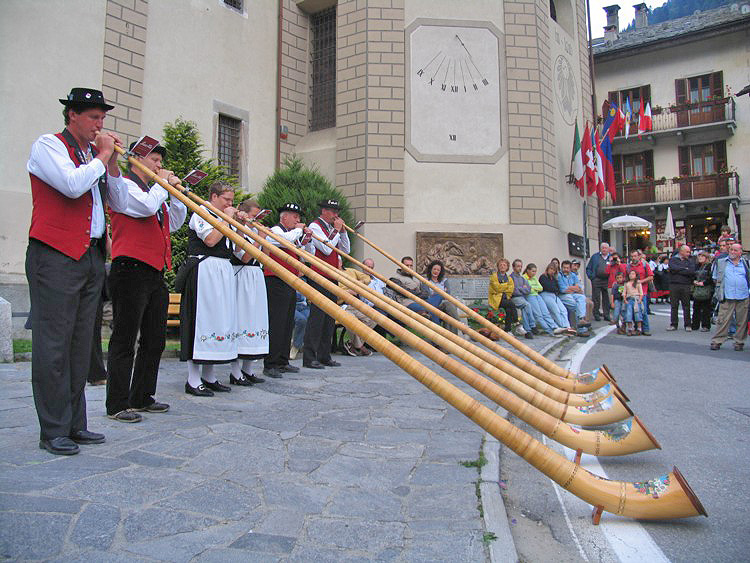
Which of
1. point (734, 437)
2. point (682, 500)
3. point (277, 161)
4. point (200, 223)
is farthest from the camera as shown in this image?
point (277, 161)

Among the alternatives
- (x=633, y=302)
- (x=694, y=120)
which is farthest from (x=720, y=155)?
(x=633, y=302)

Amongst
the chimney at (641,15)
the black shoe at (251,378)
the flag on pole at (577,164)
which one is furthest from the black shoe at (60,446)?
the chimney at (641,15)

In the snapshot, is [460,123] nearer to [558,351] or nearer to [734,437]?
[558,351]

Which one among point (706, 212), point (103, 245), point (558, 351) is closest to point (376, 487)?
point (103, 245)

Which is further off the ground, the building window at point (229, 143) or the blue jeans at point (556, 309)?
the building window at point (229, 143)

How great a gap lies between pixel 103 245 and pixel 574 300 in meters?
10.9

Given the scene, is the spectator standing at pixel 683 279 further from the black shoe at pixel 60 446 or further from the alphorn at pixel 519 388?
the black shoe at pixel 60 446

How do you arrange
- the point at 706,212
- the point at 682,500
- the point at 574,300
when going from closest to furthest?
1. the point at 682,500
2. the point at 574,300
3. the point at 706,212

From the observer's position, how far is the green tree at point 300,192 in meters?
12.5

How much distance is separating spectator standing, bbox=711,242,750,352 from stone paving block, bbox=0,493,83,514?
32.1 ft

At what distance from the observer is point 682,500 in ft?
8.48

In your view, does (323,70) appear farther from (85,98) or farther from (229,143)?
(85,98)

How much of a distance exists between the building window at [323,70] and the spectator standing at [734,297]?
32.1 feet

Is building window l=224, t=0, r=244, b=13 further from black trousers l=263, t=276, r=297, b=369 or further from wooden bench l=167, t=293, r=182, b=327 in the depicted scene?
black trousers l=263, t=276, r=297, b=369
